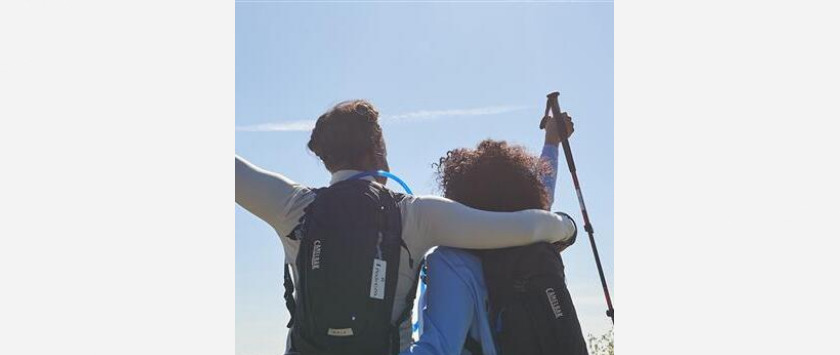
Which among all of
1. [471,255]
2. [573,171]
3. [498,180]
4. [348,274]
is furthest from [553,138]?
[348,274]

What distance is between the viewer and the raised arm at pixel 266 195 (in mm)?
3178

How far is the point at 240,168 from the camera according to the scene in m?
3.18

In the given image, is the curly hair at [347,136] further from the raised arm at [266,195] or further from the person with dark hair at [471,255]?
the person with dark hair at [471,255]

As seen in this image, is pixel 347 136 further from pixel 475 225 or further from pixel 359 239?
pixel 475 225

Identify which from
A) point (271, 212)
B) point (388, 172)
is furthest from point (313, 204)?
point (388, 172)

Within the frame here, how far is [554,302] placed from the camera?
305 centimetres

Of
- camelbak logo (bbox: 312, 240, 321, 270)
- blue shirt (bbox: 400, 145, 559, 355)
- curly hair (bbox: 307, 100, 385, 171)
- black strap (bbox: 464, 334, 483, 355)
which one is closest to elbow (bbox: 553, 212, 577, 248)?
blue shirt (bbox: 400, 145, 559, 355)

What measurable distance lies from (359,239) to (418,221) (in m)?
0.28

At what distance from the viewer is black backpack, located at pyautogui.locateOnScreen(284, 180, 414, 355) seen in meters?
2.95

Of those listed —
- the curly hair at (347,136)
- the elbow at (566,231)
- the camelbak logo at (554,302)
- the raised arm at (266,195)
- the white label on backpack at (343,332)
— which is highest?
the curly hair at (347,136)

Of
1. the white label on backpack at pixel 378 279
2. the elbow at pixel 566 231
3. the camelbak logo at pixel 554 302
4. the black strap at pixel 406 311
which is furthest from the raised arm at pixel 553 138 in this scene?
the white label on backpack at pixel 378 279

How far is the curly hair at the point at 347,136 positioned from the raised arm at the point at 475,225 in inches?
15.1
